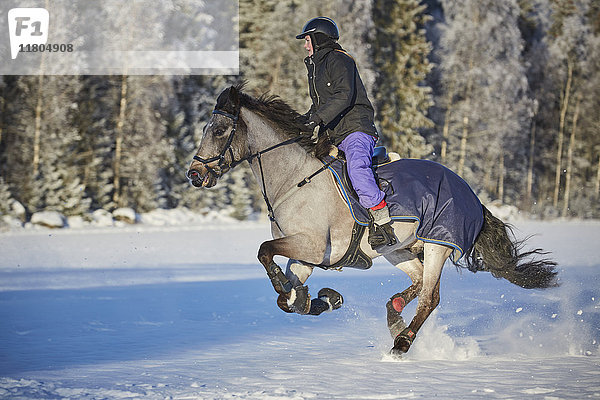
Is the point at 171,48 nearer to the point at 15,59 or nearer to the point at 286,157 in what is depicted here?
the point at 15,59

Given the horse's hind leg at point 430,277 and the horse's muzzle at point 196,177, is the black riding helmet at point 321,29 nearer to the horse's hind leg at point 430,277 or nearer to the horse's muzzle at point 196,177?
the horse's muzzle at point 196,177

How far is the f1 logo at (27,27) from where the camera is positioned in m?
23.1

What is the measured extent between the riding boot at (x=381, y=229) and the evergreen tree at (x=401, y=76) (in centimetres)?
2781

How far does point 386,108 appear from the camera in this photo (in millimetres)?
33906

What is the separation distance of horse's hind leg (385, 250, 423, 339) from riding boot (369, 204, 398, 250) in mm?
725

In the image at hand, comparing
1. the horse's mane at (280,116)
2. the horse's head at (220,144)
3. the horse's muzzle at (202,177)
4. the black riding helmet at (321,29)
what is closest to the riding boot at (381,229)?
the horse's mane at (280,116)

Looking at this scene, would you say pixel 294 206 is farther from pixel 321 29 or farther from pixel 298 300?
pixel 321 29

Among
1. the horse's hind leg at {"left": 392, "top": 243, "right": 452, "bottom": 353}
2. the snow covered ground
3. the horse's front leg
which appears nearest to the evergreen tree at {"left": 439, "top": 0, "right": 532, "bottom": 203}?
the snow covered ground

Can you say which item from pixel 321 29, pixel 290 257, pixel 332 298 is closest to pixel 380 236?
pixel 332 298

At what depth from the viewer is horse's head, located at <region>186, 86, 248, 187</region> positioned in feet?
19.0

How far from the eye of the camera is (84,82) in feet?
87.2

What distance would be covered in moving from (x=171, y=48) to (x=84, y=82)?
471 cm

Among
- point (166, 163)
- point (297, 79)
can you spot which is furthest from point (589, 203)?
point (166, 163)

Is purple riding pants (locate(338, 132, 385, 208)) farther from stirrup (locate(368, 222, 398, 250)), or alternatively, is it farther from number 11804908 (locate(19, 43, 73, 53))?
number 11804908 (locate(19, 43, 73, 53))
